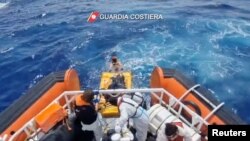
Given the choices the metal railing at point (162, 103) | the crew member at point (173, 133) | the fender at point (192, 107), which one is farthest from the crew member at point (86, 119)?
the fender at point (192, 107)

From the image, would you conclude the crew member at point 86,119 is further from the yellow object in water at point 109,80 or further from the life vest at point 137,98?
the yellow object in water at point 109,80

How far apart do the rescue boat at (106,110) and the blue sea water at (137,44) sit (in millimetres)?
3074

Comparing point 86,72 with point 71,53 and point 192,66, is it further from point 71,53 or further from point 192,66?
point 192,66

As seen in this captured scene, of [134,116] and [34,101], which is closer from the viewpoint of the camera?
[134,116]

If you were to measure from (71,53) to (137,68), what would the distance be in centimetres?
296

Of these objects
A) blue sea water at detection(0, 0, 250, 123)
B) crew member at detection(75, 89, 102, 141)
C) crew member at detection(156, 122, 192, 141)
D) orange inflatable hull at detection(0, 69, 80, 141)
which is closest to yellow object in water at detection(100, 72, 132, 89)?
orange inflatable hull at detection(0, 69, 80, 141)

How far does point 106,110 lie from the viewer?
24.9 ft

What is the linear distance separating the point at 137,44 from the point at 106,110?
6731mm

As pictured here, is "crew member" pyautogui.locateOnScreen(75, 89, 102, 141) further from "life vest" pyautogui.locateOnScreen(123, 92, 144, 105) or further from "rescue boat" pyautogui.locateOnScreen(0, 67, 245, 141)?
"life vest" pyautogui.locateOnScreen(123, 92, 144, 105)

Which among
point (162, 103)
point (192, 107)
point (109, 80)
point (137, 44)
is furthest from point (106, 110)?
point (137, 44)

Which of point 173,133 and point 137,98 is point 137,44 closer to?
point 137,98

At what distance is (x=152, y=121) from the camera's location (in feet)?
21.6

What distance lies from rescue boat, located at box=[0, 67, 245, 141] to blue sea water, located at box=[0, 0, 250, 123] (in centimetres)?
307

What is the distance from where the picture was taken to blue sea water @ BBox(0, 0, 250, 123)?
11664 millimetres
